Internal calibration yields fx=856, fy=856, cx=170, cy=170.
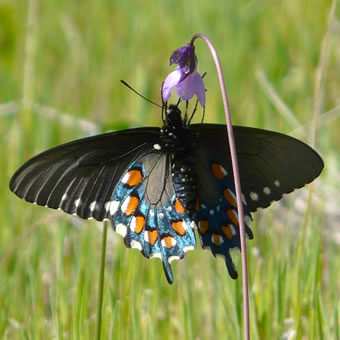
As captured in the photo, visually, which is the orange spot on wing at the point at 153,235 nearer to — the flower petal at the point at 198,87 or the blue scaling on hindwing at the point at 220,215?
the blue scaling on hindwing at the point at 220,215

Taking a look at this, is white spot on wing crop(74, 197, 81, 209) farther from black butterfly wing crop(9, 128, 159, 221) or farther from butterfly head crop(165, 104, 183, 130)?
butterfly head crop(165, 104, 183, 130)

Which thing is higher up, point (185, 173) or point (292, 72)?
point (292, 72)

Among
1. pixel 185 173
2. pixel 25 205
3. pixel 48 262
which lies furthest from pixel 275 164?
pixel 25 205

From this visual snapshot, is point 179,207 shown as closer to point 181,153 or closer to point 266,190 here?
point 181,153

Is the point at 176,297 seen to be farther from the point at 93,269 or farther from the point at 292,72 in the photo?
the point at 292,72

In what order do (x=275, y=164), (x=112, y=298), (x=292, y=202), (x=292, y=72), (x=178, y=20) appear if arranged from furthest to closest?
(x=178, y=20)
(x=292, y=72)
(x=292, y=202)
(x=112, y=298)
(x=275, y=164)

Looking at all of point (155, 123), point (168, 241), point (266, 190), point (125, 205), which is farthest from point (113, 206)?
point (155, 123)

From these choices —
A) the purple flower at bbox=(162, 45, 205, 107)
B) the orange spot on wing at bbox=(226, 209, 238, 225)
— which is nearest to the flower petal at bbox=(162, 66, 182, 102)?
the purple flower at bbox=(162, 45, 205, 107)
